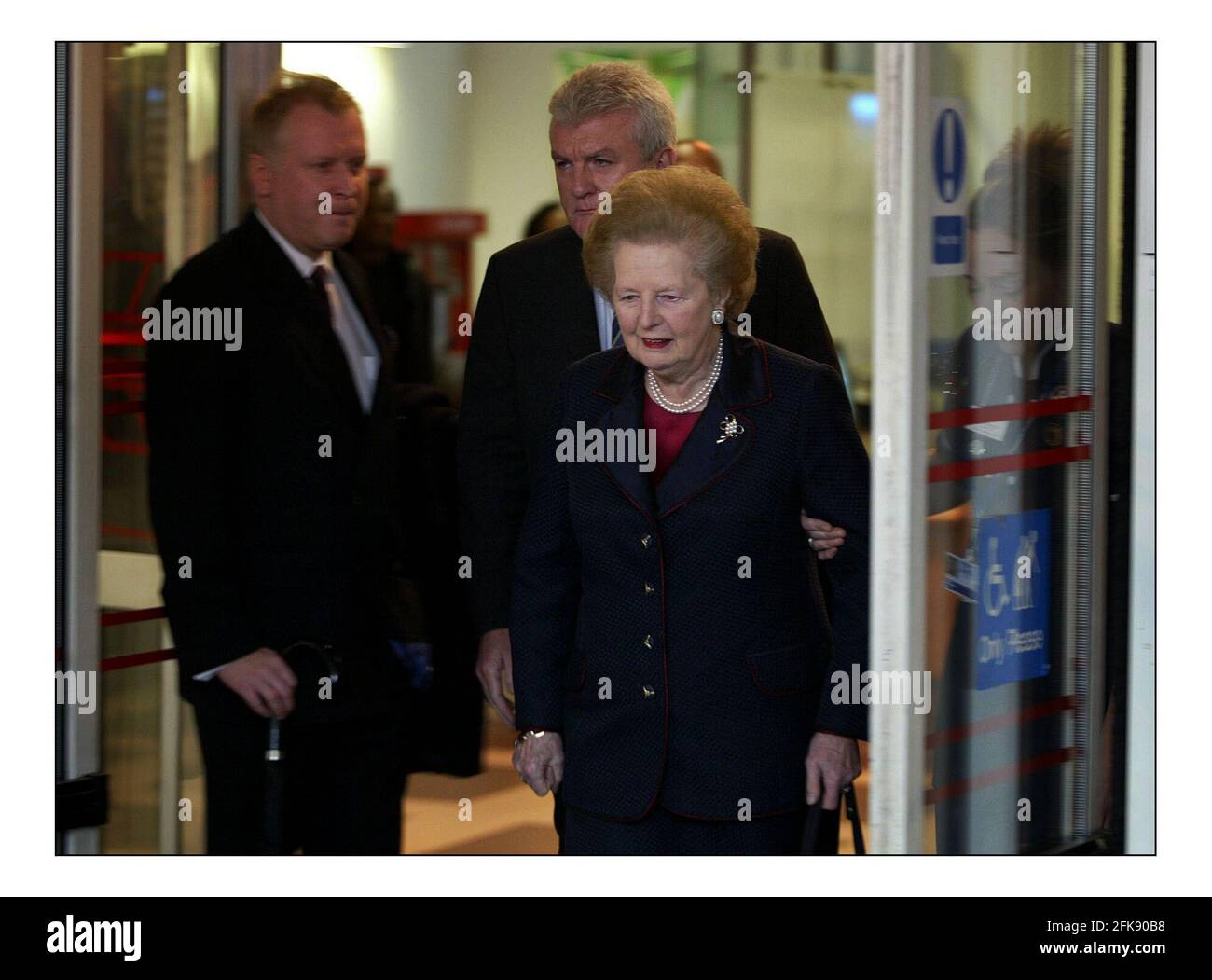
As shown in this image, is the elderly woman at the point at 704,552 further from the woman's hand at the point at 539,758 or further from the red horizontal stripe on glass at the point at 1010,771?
the red horizontal stripe on glass at the point at 1010,771

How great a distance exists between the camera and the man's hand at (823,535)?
2.67m

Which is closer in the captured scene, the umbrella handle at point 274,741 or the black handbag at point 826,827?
the black handbag at point 826,827

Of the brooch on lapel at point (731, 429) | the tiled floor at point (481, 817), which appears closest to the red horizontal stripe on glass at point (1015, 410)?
the brooch on lapel at point (731, 429)

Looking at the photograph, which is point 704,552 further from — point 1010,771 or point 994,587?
point 1010,771

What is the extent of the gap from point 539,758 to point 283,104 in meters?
1.33

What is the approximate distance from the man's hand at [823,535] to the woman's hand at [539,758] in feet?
1.79

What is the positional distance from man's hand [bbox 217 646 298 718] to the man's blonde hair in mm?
950

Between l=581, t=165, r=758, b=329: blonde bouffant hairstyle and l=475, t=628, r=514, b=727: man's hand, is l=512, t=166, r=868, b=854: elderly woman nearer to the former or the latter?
l=581, t=165, r=758, b=329: blonde bouffant hairstyle

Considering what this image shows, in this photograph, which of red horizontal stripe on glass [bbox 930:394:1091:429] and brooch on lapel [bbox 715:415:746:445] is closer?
brooch on lapel [bbox 715:415:746:445]

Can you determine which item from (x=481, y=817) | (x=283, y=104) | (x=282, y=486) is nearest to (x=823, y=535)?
(x=282, y=486)

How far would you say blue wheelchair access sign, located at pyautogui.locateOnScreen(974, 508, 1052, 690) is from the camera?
3.12m

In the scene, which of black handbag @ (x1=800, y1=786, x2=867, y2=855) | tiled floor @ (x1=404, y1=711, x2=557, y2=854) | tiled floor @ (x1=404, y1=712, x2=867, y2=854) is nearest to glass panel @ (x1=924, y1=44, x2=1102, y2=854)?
A: black handbag @ (x1=800, y1=786, x2=867, y2=855)

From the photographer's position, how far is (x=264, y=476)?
306cm
